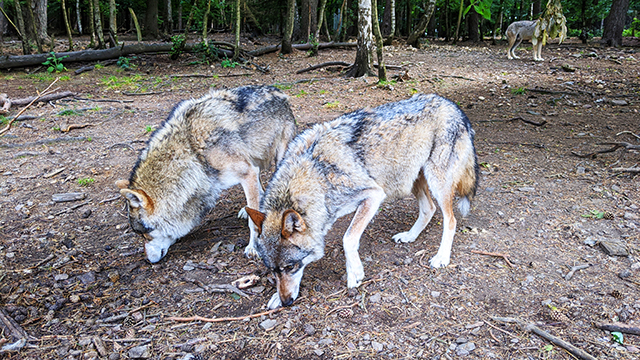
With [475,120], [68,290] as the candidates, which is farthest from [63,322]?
[475,120]

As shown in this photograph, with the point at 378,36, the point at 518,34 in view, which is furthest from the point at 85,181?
the point at 518,34

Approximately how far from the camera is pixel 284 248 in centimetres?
344

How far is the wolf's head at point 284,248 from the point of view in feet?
11.2

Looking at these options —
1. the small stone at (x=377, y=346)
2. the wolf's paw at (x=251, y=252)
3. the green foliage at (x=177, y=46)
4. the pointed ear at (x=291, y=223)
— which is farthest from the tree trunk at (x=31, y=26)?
the small stone at (x=377, y=346)

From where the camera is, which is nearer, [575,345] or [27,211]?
[575,345]

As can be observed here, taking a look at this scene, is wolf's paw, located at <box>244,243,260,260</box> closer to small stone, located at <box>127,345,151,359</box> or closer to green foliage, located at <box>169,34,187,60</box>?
small stone, located at <box>127,345,151,359</box>

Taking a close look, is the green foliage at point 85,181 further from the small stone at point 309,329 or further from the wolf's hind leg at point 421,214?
the wolf's hind leg at point 421,214

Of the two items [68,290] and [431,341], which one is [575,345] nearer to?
[431,341]

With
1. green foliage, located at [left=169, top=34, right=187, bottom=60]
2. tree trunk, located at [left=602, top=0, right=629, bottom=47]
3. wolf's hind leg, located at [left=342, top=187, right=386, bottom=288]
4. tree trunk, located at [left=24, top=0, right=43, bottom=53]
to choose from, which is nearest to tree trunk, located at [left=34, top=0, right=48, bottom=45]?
tree trunk, located at [left=24, top=0, right=43, bottom=53]

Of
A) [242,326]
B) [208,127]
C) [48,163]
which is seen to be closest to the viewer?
[242,326]

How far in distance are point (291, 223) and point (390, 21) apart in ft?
64.3

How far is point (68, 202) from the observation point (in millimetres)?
5535

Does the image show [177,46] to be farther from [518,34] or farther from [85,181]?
[518,34]

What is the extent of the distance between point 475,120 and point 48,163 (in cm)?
830
